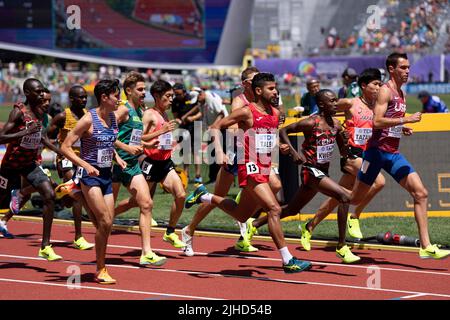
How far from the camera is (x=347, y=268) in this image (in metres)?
11.6

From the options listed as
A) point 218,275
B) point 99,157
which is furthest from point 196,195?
point 99,157

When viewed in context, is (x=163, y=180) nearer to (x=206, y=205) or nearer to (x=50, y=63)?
(x=206, y=205)

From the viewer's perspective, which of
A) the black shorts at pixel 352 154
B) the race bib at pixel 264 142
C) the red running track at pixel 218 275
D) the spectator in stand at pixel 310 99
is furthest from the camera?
the spectator in stand at pixel 310 99

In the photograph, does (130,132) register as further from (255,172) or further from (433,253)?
(433,253)

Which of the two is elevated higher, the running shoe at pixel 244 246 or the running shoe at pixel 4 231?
the running shoe at pixel 4 231

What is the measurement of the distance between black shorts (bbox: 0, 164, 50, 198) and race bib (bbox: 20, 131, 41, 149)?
265mm

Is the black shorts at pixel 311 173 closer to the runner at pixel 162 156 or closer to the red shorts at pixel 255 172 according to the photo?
the red shorts at pixel 255 172

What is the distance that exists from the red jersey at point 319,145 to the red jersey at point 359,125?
1.76 meters

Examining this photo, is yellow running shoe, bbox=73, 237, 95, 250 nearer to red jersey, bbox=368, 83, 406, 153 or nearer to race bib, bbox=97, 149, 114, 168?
race bib, bbox=97, 149, 114, 168

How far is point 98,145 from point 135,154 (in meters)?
1.03

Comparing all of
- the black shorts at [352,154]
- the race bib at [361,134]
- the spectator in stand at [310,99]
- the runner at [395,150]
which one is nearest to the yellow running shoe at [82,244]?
the black shorts at [352,154]

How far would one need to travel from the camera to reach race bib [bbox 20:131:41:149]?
12.3 metres

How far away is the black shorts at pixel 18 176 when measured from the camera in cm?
1238

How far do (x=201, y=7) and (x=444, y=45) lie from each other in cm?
2196
